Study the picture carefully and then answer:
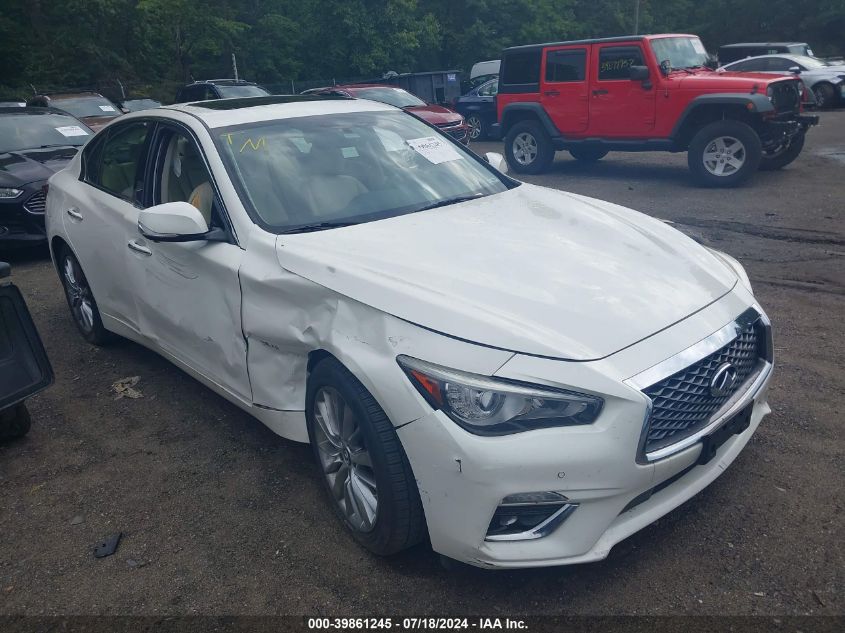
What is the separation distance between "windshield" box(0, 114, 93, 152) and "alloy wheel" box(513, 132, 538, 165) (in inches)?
258

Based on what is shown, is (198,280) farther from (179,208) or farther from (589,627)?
(589,627)

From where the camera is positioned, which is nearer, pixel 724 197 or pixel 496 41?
pixel 724 197

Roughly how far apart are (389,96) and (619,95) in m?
5.42

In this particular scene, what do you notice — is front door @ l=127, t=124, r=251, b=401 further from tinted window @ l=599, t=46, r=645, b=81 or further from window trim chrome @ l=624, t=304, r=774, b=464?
tinted window @ l=599, t=46, r=645, b=81

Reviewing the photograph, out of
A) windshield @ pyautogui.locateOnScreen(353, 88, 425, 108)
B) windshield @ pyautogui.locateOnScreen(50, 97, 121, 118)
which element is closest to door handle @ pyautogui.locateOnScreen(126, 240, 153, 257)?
windshield @ pyautogui.locateOnScreen(353, 88, 425, 108)

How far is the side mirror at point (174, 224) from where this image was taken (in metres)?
3.27

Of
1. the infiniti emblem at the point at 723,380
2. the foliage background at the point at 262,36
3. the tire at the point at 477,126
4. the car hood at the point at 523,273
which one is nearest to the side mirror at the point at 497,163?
the car hood at the point at 523,273

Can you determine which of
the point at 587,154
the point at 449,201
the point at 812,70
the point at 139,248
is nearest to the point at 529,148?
the point at 587,154

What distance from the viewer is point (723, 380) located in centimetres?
257

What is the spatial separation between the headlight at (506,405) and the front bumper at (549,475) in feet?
0.11

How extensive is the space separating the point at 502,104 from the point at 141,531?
1042 cm

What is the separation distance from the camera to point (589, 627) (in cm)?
241

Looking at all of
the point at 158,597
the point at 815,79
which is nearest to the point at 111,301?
the point at 158,597

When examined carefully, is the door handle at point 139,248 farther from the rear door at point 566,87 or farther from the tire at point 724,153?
the rear door at point 566,87
